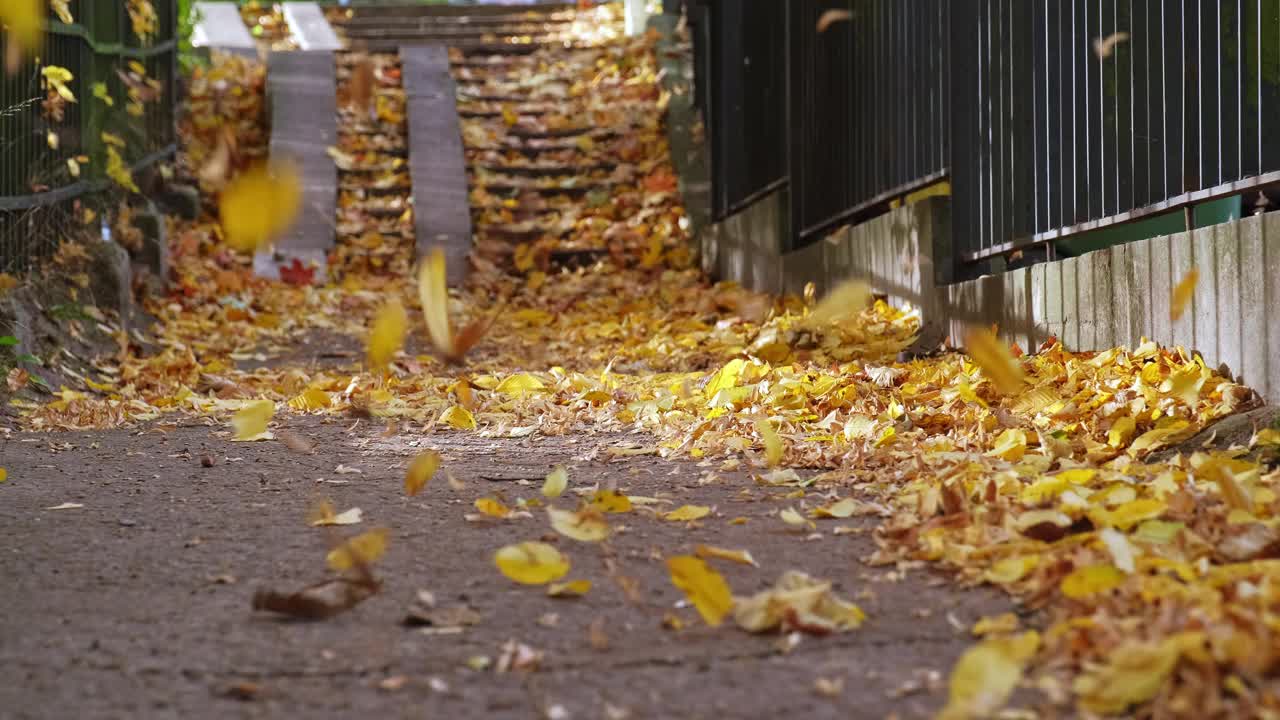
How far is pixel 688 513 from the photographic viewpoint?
2805 mm

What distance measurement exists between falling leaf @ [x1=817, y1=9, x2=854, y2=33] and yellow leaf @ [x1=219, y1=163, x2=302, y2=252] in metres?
4.28

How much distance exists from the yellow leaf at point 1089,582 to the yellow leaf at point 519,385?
305 centimetres

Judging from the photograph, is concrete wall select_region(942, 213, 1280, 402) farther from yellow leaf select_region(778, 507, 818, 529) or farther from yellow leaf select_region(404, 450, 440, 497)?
yellow leaf select_region(404, 450, 440, 497)

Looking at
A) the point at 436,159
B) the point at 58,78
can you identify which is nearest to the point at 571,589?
the point at 58,78

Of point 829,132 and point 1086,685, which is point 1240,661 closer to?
point 1086,685

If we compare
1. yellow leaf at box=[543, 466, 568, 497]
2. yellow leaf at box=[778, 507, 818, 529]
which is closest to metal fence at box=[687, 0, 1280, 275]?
yellow leaf at box=[778, 507, 818, 529]

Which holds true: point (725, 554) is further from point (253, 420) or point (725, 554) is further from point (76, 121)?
point (76, 121)

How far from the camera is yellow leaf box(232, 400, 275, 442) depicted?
424 centimetres

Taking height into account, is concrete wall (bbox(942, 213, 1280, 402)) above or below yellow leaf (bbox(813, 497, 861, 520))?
above

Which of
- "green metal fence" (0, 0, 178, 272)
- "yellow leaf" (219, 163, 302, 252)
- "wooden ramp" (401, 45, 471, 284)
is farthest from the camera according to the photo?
"wooden ramp" (401, 45, 471, 284)

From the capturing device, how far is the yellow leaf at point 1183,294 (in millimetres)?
3379

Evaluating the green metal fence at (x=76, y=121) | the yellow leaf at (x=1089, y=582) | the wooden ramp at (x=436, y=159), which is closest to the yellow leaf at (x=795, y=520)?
the yellow leaf at (x=1089, y=582)

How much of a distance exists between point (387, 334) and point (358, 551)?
15.7 feet

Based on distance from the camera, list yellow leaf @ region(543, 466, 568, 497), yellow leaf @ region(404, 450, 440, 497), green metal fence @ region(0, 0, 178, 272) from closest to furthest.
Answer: yellow leaf @ region(543, 466, 568, 497)
yellow leaf @ region(404, 450, 440, 497)
green metal fence @ region(0, 0, 178, 272)
